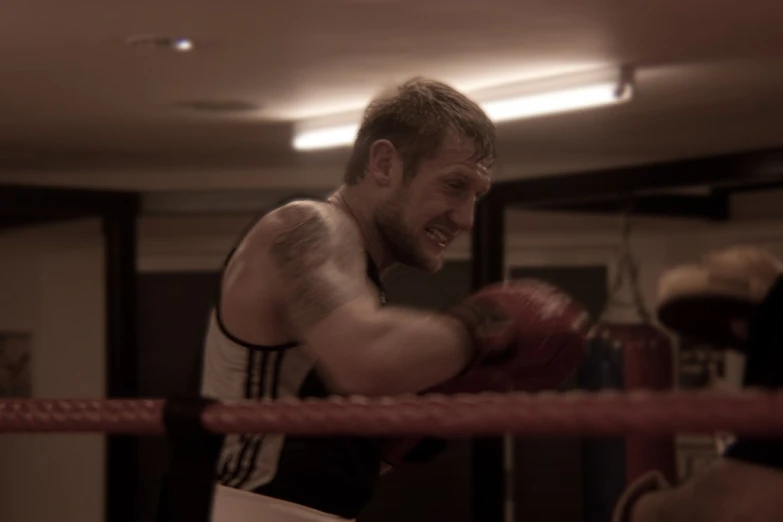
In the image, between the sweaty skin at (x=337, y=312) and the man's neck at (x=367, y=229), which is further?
the man's neck at (x=367, y=229)

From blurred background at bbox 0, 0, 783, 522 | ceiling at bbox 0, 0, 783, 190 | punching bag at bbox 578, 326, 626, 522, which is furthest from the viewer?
punching bag at bbox 578, 326, 626, 522

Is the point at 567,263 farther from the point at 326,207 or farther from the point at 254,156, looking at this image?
the point at 326,207

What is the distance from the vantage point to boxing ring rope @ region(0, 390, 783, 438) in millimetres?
844

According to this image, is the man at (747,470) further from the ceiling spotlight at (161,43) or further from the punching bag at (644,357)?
the punching bag at (644,357)

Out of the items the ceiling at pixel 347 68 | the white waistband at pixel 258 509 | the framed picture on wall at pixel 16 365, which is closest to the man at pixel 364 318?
the white waistband at pixel 258 509

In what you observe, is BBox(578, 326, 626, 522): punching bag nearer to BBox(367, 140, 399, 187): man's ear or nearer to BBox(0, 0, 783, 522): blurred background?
BBox(0, 0, 783, 522): blurred background

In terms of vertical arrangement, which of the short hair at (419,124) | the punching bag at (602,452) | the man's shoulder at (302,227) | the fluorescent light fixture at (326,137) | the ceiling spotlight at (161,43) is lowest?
the punching bag at (602,452)

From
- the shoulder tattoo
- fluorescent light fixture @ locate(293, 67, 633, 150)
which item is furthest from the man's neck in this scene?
fluorescent light fixture @ locate(293, 67, 633, 150)

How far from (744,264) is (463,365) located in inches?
15.2

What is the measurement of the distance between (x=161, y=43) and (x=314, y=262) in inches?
84.4

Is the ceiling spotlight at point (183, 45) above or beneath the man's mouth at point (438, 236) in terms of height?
above

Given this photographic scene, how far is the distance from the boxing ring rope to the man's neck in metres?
0.40

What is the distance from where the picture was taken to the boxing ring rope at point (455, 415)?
2.77 ft

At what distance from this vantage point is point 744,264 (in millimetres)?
1424
